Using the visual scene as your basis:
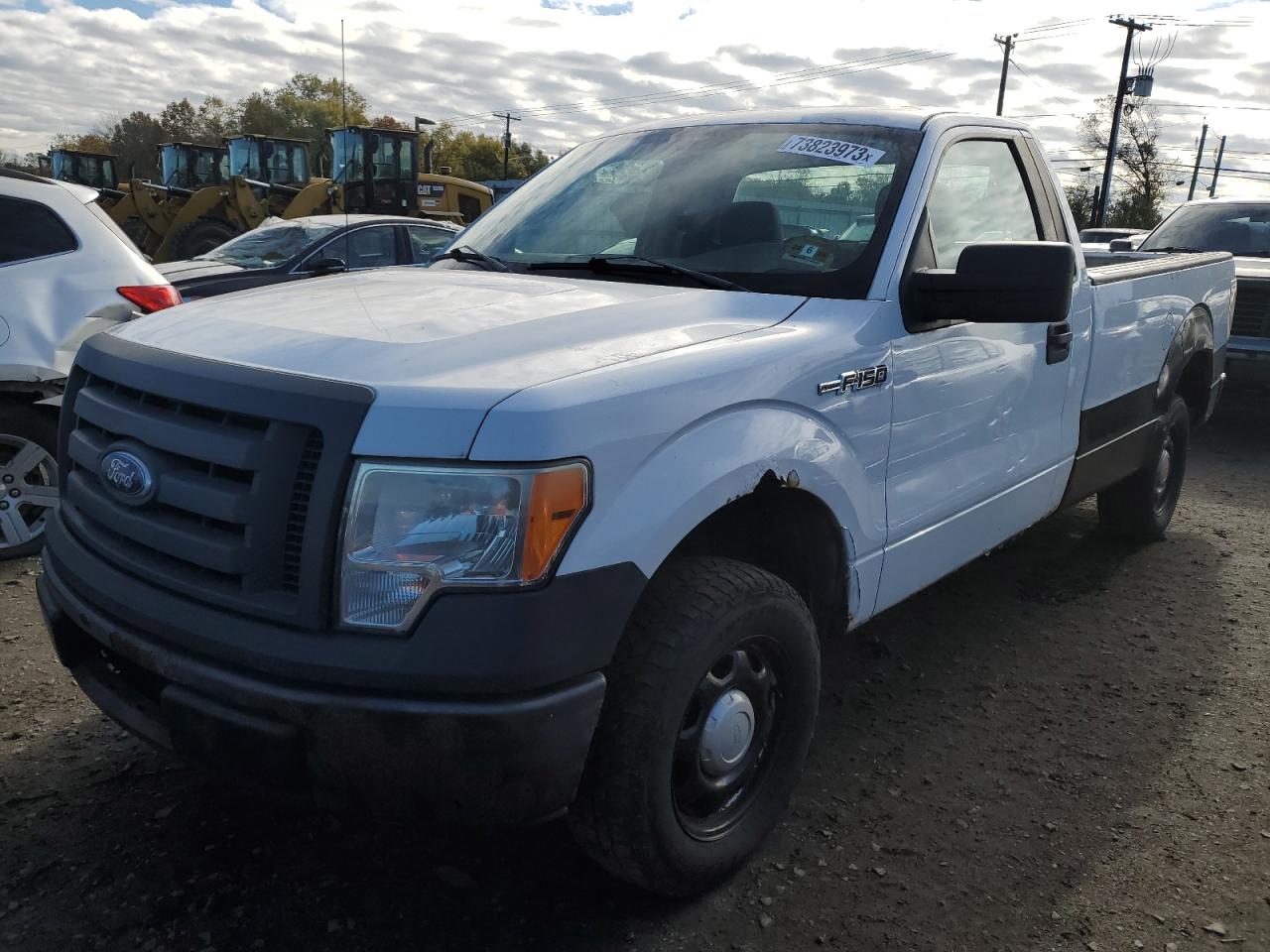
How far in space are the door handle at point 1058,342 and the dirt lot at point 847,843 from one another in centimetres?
116

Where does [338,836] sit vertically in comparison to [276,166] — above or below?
below

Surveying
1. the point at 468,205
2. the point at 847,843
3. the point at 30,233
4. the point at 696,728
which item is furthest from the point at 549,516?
the point at 468,205

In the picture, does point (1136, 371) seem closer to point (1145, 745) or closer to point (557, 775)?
point (1145, 745)

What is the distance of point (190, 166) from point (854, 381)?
927 inches

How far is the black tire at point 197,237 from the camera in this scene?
17969mm

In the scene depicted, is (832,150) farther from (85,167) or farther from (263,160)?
(85,167)

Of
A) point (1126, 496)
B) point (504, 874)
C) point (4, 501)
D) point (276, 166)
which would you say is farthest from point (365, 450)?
point (276, 166)

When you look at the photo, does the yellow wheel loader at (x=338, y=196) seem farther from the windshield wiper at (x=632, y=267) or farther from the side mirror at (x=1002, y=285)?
the side mirror at (x=1002, y=285)

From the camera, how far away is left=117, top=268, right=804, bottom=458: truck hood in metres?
1.98

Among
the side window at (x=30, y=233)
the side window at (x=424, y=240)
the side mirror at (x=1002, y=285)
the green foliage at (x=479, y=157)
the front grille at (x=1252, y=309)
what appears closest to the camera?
the side mirror at (x=1002, y=285)

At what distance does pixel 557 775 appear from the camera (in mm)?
2033

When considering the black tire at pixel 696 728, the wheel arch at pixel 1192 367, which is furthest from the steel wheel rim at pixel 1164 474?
the black tire at pixel 696 728

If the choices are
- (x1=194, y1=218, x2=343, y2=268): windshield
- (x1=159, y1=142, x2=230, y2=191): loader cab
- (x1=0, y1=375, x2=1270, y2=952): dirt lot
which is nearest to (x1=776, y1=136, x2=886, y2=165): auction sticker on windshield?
(x1=0, y1=375, x2=1270, y2=952): dirt lot

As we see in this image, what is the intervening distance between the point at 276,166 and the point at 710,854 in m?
22.2
